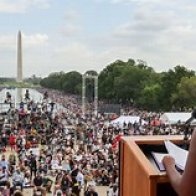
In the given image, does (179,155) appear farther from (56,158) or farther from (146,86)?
(146,86)

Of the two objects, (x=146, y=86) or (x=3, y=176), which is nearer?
(x=3, y=176)

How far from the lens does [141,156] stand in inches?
82.9

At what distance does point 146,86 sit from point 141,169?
283 ft

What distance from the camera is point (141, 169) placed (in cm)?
202

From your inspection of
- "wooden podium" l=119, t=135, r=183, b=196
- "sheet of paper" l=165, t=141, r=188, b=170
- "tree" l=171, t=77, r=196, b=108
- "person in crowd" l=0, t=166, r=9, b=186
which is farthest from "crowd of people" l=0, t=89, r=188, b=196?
"tree" l=171, t=77, r=196, b=108

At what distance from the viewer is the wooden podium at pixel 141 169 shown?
1.95 metres

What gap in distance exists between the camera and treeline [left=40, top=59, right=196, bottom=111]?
68.2 m

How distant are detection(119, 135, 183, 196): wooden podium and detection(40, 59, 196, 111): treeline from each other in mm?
52749

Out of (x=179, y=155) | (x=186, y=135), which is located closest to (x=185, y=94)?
(x=186, y=135)

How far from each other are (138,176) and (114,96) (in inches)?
3721

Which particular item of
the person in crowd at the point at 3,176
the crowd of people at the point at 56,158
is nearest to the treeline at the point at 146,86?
the crowd of people at the point at 56,158

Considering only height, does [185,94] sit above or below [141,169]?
below

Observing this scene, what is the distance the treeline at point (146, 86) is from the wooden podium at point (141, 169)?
173 ft

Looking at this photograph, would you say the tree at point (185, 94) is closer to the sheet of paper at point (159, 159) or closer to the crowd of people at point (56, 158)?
the crowd of people at point (56, 158)
